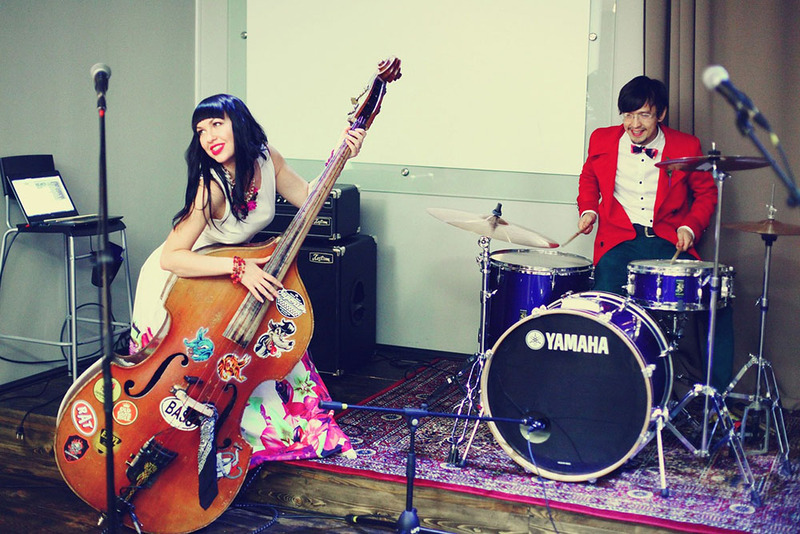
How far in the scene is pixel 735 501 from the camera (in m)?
2.89

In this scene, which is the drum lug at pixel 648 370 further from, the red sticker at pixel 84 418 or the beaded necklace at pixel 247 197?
the red sticker at pixel 84 418

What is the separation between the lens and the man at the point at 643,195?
3.63 metres

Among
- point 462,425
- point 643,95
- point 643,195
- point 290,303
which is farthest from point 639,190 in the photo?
point 290,303

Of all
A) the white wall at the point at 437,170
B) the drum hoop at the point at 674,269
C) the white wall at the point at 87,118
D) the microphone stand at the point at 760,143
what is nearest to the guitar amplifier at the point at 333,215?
the white wall at the point at 437,170

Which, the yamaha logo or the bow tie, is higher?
the bow tie

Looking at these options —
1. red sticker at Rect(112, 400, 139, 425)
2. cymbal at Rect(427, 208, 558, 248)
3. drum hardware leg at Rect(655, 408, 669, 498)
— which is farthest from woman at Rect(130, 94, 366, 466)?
drum hardware leg at Rect(655, 408, 669, 498)

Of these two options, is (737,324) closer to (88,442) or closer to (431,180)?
(431,180)

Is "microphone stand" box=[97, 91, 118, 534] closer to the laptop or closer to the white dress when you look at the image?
the white dress

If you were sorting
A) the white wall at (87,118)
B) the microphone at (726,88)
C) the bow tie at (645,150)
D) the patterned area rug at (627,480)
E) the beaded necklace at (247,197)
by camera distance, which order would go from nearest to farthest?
the microphone at (726,88) < the patterned area rug at (627,480) < the beaded necklace at (247,197) < the bow tie at (645,150) < the white wall at (87,118)

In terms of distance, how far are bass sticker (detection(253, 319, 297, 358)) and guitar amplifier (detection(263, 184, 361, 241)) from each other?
4.16ft

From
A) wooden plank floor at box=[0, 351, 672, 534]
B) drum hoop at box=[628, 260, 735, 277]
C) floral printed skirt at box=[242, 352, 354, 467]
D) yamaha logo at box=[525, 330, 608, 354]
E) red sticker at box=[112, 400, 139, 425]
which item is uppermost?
drum hoop at box=[628, 260, 735, 277]

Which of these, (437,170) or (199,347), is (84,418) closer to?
(199,347)

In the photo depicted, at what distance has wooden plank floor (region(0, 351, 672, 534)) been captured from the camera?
2.88 m

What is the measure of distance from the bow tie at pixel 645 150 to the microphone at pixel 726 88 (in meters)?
2.09
